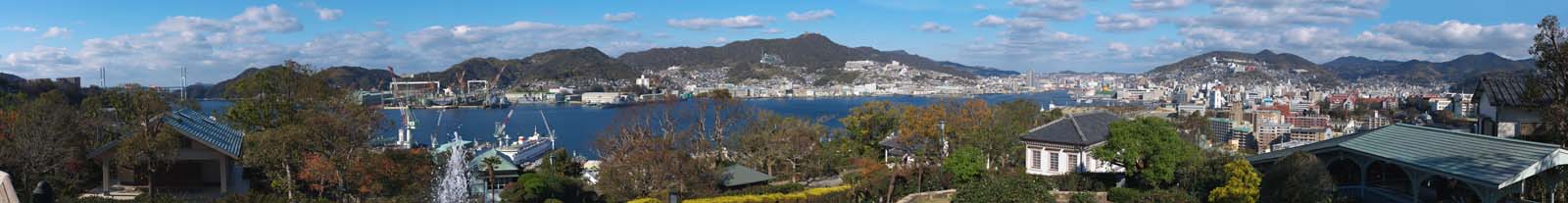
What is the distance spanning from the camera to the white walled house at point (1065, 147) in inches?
645

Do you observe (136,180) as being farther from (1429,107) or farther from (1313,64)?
(1313,64)

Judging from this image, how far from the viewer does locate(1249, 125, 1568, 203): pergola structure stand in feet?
27.5

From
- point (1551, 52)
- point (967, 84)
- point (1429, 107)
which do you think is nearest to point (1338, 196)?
point (1551, 52)

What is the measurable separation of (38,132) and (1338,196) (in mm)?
13027

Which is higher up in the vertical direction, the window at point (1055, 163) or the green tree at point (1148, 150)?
the green tree at point (1148, 150)

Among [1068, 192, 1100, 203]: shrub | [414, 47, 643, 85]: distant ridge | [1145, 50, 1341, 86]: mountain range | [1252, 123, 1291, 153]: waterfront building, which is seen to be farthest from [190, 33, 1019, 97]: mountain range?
[1068, 192, 1100, 203]: shrub

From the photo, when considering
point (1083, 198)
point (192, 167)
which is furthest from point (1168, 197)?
point (192, 167)

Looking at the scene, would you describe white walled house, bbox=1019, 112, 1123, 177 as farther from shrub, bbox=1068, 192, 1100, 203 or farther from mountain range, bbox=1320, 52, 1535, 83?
mountain range, bbox=1320, 52, 1535, 83

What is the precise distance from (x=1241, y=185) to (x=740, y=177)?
6339 millimetres

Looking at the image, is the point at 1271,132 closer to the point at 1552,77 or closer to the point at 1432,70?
the point at 1552,77

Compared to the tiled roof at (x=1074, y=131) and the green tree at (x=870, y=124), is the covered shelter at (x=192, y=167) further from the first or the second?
the tiled roof at (x=1074, y=131)

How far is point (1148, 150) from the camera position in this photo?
1305cm

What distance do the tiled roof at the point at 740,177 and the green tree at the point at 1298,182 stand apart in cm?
633

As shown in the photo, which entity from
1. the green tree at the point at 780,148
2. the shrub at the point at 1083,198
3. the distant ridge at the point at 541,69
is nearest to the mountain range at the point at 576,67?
the distant ridge at the point at 541,69
